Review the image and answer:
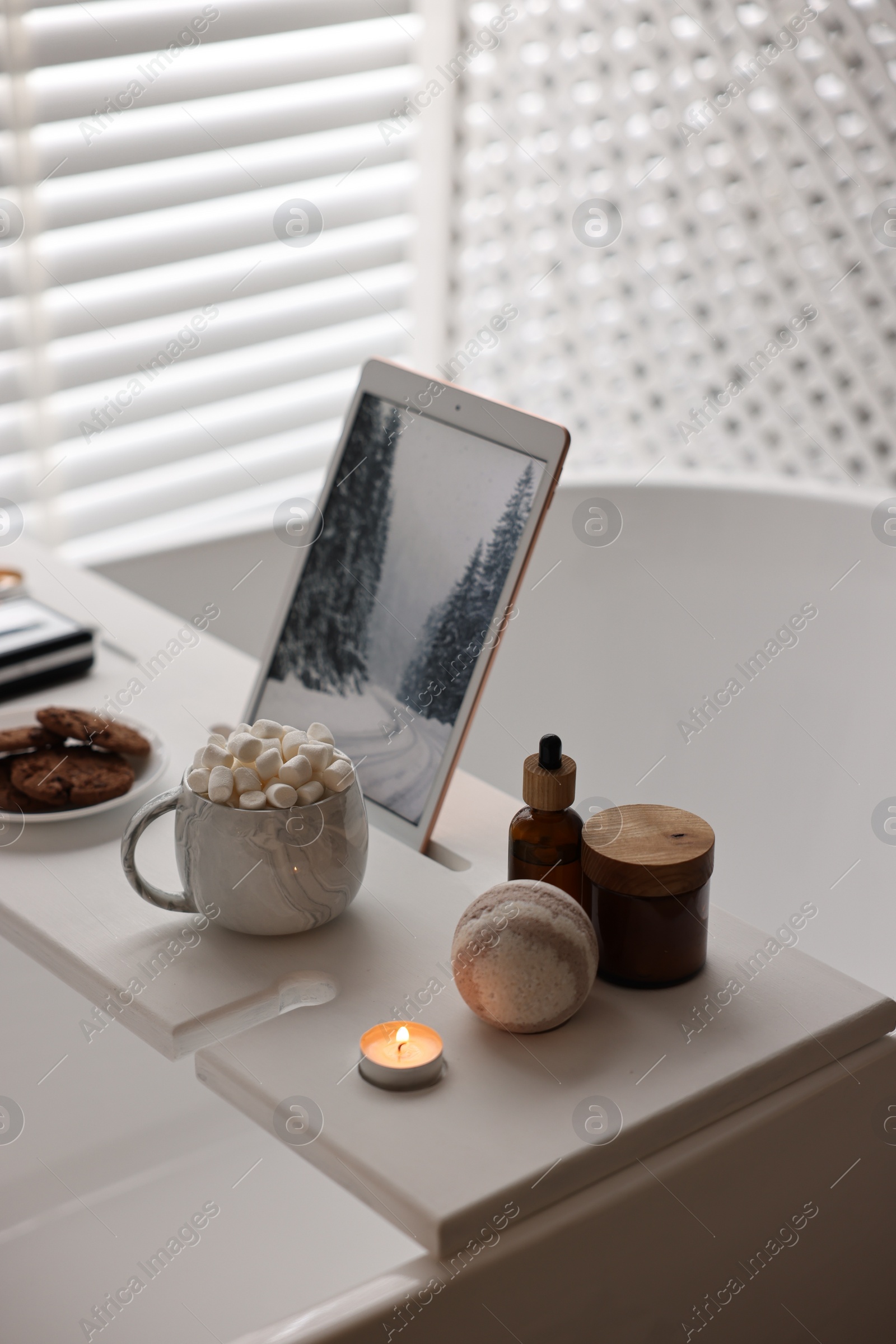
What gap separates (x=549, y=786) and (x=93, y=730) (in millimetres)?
367

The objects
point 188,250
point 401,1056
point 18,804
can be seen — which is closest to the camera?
point 401,1056

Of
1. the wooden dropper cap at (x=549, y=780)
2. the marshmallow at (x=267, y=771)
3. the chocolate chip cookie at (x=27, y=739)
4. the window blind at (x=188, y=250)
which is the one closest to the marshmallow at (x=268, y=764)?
the marshmallow at (x=267, y=771)

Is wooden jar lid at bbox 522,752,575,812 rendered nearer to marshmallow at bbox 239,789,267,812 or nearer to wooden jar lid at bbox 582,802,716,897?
wooden jar lid at bbox 582,802,716,897

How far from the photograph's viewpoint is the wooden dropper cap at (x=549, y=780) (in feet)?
2.35

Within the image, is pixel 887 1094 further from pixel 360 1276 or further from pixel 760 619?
pixel 760 619

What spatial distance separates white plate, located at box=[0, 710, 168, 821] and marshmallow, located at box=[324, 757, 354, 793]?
0.22 m

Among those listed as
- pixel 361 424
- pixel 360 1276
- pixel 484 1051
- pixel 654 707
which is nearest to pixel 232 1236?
pixel 360 1276

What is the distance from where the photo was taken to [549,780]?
0.72 metres

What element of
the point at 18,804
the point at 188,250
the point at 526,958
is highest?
the point at 188,250

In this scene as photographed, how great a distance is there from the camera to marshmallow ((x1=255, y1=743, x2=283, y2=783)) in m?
0.73

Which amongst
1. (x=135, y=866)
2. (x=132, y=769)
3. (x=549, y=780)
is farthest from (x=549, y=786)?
(x=132, y=769)

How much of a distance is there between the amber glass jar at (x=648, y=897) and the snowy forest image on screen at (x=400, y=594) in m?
0.20

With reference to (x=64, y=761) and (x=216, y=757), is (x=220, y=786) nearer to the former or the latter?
(x=216, y=757)

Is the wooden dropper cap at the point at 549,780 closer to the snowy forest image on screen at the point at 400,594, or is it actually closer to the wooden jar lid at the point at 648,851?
the wooden jar lid at the point at 648,851
